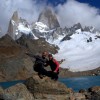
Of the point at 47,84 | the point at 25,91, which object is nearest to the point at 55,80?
the point at 47,84

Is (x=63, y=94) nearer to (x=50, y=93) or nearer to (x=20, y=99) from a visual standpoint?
(x=50, y=93)

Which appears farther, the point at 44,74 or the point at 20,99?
the point at 44,74

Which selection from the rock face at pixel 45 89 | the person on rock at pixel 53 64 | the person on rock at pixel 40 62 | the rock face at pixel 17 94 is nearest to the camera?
the rock face at pixel 17 94

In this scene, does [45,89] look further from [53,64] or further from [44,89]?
[53,64]

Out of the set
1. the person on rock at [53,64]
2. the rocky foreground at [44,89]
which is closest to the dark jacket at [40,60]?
the person on rock at [53,64]

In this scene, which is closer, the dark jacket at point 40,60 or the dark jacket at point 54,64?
the dark jacket at point 54,64

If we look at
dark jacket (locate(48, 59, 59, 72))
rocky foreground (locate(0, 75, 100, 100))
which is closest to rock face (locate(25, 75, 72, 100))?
rocky foreground (locate(0, 75, 100, 100))

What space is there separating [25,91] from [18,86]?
42.8 inches

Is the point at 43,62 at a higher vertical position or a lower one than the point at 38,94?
higher

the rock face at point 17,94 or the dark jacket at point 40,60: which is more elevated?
the dark jacket at point 40,60

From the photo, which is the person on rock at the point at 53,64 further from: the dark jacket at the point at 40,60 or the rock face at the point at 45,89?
the rock face at the point at 45,89

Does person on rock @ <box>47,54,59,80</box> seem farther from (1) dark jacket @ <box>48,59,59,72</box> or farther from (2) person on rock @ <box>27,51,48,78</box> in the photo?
(2) person on rock @ <box>27,51,48,78</box>

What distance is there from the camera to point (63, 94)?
34531 mm

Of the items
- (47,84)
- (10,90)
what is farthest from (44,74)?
(10,90)
